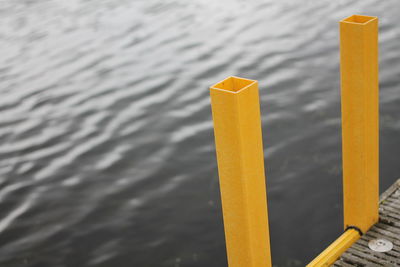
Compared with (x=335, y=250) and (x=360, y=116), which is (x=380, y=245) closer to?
(x=335, y=250)

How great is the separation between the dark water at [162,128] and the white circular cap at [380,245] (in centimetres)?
137

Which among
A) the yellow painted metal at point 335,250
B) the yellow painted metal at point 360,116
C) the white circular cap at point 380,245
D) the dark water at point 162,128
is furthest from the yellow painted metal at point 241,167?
the dark water at point 162,128

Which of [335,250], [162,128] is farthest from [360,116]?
[162,128]

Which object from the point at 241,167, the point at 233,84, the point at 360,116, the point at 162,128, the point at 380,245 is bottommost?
the point at 162,128

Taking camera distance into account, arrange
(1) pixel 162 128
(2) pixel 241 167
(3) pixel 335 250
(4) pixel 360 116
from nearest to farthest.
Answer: (2) pixel 241 167 → (4) pixel 360 116 → (3) pixel 335 250 → (1) pixel 162 128

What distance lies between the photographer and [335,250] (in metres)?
3.45

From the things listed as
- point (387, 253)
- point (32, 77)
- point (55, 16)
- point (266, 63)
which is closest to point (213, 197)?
point (387, 253)

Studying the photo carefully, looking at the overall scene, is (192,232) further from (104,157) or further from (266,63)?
(266,63)

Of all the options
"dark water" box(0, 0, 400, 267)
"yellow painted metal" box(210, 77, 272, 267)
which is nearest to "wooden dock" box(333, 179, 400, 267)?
"yellow painted metal" box(210, 77, 272, 267)

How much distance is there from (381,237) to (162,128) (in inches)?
162

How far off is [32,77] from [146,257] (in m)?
5.45

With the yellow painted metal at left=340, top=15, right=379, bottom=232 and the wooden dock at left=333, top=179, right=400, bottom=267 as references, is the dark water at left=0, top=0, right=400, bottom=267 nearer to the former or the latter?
the wooden dock at left=333, top=179, right=400, bottom=267

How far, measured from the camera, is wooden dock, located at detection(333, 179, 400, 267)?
11.0 ft

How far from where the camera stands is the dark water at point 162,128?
528cm
